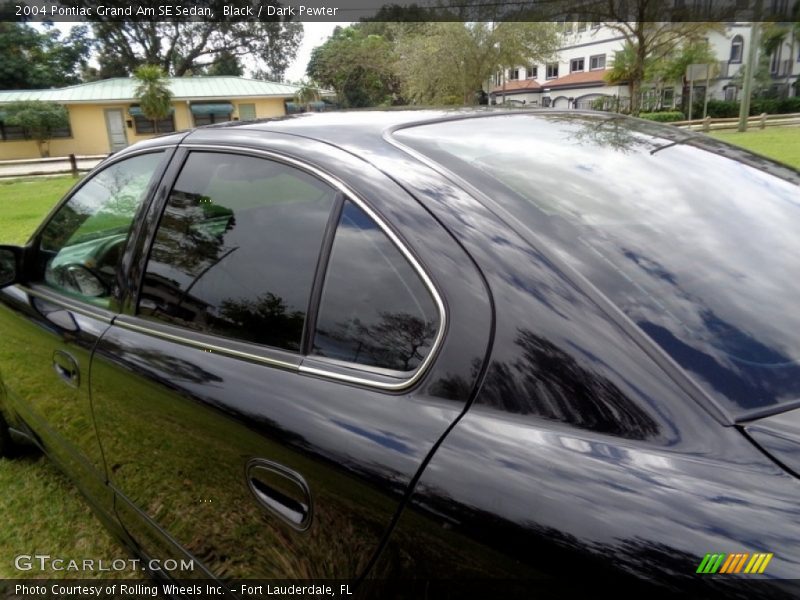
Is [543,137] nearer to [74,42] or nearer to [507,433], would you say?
[507,433]

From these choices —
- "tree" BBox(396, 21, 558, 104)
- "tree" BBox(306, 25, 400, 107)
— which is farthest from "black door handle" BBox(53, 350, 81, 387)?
"tree" BBox(306, 25, 400, 107)

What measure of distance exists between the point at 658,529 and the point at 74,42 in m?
56.2

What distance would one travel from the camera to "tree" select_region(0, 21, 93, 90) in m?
41.0

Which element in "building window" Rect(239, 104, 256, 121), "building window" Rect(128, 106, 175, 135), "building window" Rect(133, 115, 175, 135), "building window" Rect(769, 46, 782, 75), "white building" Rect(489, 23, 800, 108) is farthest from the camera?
"building window" Rect(769, 46, 782, 75)

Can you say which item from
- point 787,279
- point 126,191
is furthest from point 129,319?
point 787,279

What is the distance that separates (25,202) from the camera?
1463cm

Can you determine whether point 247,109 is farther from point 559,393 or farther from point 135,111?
point 559,393

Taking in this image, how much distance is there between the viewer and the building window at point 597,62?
46.8m

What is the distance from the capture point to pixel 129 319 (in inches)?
79.8

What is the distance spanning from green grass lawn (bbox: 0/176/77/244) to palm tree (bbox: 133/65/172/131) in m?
9.90

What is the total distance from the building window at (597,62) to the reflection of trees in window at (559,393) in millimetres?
51073

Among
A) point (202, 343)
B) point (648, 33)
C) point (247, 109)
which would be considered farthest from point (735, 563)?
point (247, 109)
